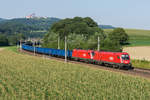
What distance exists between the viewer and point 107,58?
4784 centimetres

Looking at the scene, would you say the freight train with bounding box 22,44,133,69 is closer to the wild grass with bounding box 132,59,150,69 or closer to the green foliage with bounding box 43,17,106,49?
the wild grass with bounding box 132,59,150,69

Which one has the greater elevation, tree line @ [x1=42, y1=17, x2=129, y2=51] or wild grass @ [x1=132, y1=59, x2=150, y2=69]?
tree line @ [x1=42, y1=17, x2=129, y2=51]

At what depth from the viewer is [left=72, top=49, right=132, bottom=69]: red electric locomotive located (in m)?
44.0

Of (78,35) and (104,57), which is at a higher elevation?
(78,35)

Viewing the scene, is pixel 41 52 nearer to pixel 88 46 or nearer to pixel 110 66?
pixel 88 46

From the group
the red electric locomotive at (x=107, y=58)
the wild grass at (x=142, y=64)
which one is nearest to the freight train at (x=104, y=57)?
the red electric locomotive at (x=107, y=58)

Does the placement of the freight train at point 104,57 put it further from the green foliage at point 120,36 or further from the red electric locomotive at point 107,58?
the green foliage at point 120,36

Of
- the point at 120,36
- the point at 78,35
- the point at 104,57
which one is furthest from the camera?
the point at 120,36

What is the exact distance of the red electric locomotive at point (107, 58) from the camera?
144ft

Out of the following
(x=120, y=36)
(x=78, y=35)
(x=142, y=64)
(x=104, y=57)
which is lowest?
(x=142, y=64)

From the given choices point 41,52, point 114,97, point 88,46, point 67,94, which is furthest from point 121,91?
point 41,52

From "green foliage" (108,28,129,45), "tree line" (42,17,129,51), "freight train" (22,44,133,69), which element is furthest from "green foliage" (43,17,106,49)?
"green foliage" (108,28,129,45)

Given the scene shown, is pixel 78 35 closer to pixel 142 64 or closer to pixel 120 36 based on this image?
pixel 142 64

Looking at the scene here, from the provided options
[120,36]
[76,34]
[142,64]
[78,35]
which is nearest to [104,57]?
[142,64]
